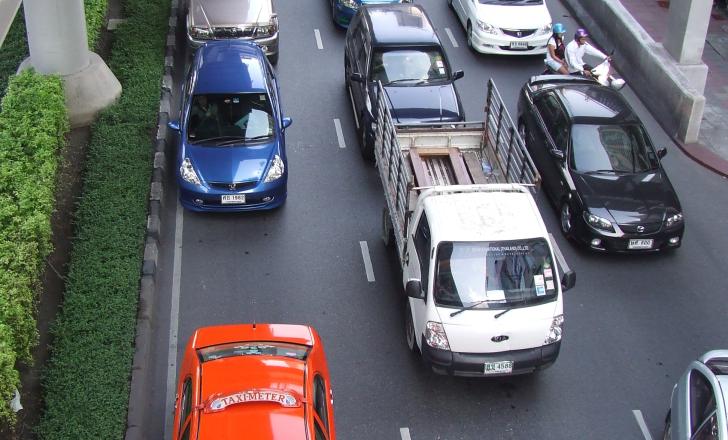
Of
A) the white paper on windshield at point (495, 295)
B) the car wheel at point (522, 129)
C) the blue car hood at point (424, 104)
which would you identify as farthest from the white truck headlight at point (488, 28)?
the white paper on windshield at point (495, 295)

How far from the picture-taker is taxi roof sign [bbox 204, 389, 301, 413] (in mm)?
8711

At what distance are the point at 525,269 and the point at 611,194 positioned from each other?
3437 mm

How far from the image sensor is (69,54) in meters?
Answer: 15.9

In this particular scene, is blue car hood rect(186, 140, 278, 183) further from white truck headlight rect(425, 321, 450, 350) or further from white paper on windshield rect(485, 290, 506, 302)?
white paper on windshield rect(485, 290, 506, 302)

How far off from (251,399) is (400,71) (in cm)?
848

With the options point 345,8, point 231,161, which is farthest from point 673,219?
point 345,8

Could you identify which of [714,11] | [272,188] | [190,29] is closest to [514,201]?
[272,188]

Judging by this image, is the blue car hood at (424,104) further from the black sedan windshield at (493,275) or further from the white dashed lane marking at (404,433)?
the white dashed lane marking at (404,433)

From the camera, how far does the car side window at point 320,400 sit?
360 inches

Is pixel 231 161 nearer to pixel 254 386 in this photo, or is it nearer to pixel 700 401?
pixel 254 386

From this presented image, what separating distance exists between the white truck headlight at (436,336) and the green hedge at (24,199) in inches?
175

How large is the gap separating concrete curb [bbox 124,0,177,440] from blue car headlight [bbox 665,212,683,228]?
24.2 feet

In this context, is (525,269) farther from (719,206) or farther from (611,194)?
(719,206)

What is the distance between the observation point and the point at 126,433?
10.1 m
